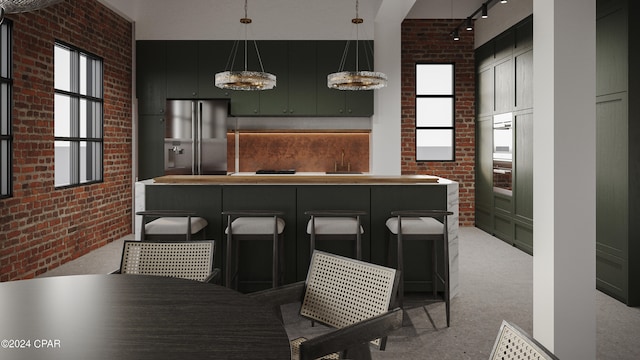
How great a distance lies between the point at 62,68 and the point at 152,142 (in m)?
1.89

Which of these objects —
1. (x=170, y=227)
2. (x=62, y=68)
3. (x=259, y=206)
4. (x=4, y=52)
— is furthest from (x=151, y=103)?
(x=170, y=227)

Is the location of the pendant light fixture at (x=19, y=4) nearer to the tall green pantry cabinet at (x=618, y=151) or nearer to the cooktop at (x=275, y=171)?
the tall green pantry cabinet at (x=618, y=151)

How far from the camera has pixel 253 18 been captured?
23.5 ft

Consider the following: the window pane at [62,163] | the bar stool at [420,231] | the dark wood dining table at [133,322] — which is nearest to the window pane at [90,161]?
the window pane at [62,163]

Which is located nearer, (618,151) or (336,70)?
(618,151)

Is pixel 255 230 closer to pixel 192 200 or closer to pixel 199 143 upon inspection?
pixel 192 200

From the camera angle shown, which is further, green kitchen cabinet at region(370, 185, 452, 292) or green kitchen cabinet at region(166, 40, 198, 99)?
green kitchen cabinet at region(166, 40, 198, 99)

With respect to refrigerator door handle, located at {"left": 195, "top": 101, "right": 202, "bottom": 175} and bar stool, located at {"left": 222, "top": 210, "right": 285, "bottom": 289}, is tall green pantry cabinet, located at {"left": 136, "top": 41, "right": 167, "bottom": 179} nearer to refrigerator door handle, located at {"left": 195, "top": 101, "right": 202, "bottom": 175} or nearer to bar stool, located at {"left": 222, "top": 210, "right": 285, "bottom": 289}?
refrigerator door handle, located at {"left": 195, "top": 101, "right": 202, "bottom": 175}

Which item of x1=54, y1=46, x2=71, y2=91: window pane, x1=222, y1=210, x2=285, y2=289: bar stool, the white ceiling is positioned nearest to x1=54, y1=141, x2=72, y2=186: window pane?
x1=54, y1=46, x2=71, y2=91: window pane

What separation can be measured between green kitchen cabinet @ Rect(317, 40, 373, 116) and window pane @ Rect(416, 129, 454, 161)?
183 centimetres

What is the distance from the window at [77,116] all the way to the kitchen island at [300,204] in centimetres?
198

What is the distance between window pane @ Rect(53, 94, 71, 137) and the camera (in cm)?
548

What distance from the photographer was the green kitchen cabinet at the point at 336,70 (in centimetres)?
→ 713

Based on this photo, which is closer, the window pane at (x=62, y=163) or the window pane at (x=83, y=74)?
the window pane at (x=62, y=163)
